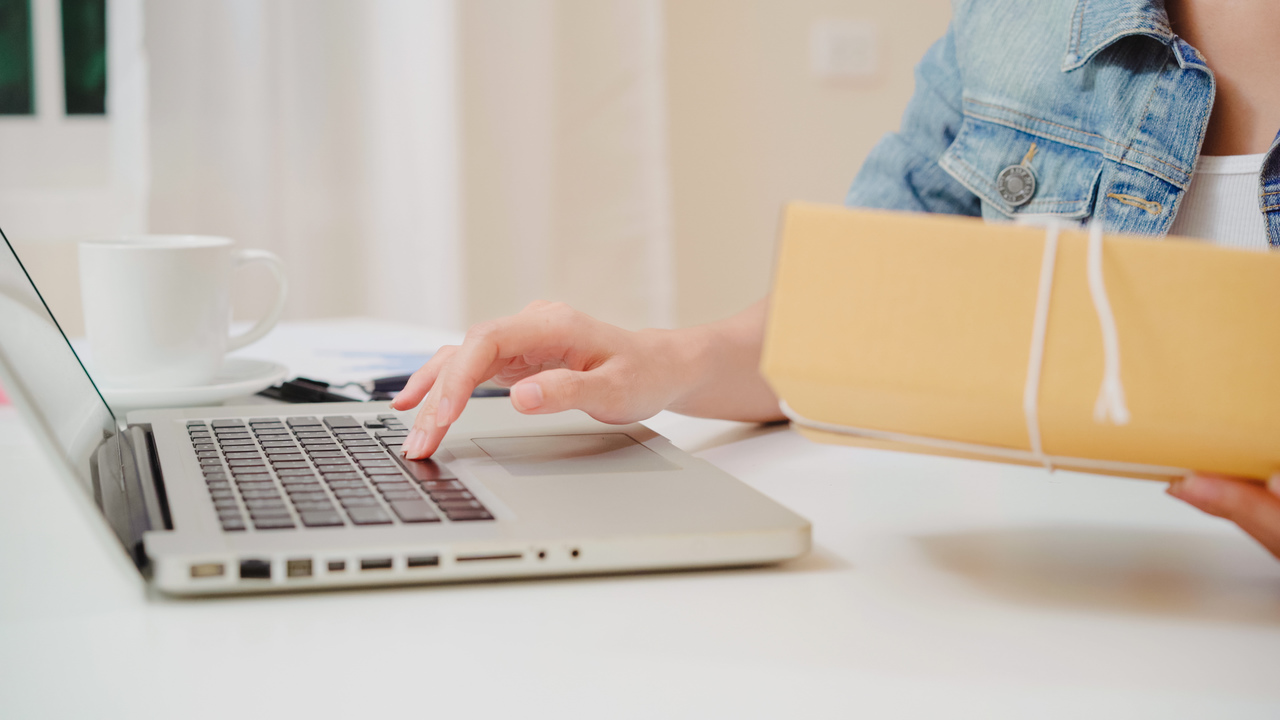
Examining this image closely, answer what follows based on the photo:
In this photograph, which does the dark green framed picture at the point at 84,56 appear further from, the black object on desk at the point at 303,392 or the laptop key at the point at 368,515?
the laptop key at the point at 368,515

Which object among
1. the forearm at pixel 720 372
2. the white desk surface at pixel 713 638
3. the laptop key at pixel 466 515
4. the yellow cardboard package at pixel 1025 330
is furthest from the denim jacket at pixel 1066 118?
the laptop key at pixel 466 515

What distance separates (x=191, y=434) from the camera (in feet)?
1.87

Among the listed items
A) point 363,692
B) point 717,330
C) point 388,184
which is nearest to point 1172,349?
point 363,692

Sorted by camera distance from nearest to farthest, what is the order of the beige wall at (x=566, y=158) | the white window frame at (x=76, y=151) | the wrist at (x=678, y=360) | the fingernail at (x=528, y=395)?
the fingernail at (x=528, y=395) → the wrist at (x=678, y=360) → the white window frame at (x=76, y=151) → the beige wall at (x=566, y=158)

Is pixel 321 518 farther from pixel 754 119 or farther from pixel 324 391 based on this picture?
pixel 754 119

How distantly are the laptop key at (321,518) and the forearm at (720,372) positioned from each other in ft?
0.96

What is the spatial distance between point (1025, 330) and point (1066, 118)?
529 mm

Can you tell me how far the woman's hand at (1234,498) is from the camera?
37cm

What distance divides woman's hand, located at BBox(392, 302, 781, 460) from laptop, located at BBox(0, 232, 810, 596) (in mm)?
24

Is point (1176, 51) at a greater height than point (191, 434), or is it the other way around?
point (1176, 51)

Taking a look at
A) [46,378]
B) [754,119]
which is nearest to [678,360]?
[46,378]

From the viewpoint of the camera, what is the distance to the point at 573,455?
21.5 inches

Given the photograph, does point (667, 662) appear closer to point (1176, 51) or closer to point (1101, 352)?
point (1101, 352)

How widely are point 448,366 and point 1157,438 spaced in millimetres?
349
